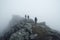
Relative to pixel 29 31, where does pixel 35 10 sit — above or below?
above

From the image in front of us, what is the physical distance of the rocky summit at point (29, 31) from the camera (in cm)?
969

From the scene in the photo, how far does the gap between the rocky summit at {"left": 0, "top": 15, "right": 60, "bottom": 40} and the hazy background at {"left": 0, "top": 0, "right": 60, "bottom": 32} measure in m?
0.72

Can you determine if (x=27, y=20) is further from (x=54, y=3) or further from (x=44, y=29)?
(x=54, y=3)

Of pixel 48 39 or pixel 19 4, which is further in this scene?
pixel 19 4

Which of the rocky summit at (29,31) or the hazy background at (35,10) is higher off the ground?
the hazy background at (35,10)

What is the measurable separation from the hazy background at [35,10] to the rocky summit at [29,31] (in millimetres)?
725

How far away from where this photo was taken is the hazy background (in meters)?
11.1

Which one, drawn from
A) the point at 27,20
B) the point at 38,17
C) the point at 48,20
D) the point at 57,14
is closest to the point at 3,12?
the point at 27,20

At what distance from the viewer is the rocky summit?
31.8ft

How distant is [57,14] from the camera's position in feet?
37.0

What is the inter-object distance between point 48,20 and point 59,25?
1.09 m

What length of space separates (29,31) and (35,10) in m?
2.45

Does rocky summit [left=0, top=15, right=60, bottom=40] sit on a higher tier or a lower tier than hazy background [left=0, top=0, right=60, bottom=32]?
lower

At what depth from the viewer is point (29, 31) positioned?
9945 mm
